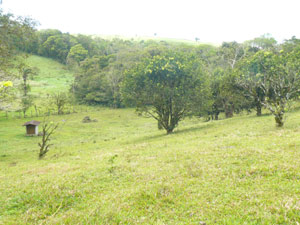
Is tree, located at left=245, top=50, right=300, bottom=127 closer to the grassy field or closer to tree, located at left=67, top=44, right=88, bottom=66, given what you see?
the grassy field

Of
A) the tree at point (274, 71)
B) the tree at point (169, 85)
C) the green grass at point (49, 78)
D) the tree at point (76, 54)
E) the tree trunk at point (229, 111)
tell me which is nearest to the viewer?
the tree at point (274, 71)

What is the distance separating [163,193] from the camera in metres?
7.76

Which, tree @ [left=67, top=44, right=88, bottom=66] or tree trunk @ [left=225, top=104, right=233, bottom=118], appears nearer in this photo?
tree trunk @ [left=225, top=104, right=233, bottom=118]

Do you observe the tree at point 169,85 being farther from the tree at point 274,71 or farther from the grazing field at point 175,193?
the grazing field at point 175,193

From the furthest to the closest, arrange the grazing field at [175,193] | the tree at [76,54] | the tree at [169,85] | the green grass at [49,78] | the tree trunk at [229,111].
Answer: the tree at [76,54], the green grass at [49,78], the tree trunk at [229,111], the tree at [169,85], the grazing field at [175,193]

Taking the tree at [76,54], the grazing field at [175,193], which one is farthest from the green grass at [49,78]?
the grazing field at [175,193]

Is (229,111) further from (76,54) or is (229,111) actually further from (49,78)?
(76,54)

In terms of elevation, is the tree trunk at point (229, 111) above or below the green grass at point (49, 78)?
below

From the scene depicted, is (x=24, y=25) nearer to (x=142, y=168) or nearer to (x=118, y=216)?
(x=142, y=168)

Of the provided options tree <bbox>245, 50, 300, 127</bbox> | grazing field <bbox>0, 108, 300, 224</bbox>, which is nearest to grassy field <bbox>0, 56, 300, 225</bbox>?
grazing field <bbox>0, 108, 300, 224</bbox>

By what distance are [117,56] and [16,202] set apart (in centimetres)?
11011

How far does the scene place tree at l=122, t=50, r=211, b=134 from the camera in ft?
90.1

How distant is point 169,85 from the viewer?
93.1 feet

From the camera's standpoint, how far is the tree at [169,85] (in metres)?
27.5
